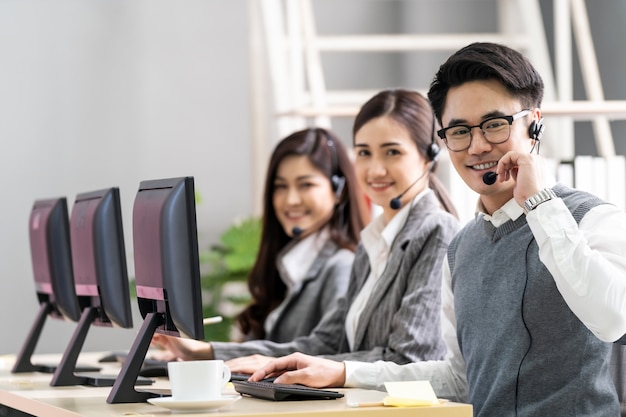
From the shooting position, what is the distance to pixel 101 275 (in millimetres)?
2797

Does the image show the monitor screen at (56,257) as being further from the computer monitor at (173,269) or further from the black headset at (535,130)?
the black headset at (535,130)

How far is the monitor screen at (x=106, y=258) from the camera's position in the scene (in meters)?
2.76

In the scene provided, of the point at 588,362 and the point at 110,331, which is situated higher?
the point at 588,362

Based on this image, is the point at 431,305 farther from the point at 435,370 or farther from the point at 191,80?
the point at 191,80

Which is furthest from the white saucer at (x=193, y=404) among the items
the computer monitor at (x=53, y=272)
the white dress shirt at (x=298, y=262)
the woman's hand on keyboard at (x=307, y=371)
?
the white dress shirt at (x=298, y=262)

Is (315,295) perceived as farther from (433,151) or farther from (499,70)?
(499,70)

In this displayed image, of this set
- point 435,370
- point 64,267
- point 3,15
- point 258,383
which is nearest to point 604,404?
point 435,370

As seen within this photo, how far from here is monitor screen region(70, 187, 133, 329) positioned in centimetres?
276

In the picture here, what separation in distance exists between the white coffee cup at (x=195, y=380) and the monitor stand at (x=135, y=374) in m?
0.32

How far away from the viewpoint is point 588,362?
83.9 inches

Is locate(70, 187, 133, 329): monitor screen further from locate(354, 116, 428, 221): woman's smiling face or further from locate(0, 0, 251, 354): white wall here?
locate(0, 0, 251, 354): white wall

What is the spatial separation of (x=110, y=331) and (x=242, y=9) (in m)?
1.89

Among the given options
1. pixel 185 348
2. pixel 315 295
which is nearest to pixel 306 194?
pixel 315 295

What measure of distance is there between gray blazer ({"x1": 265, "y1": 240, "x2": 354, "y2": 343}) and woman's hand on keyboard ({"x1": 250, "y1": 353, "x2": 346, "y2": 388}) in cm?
103
